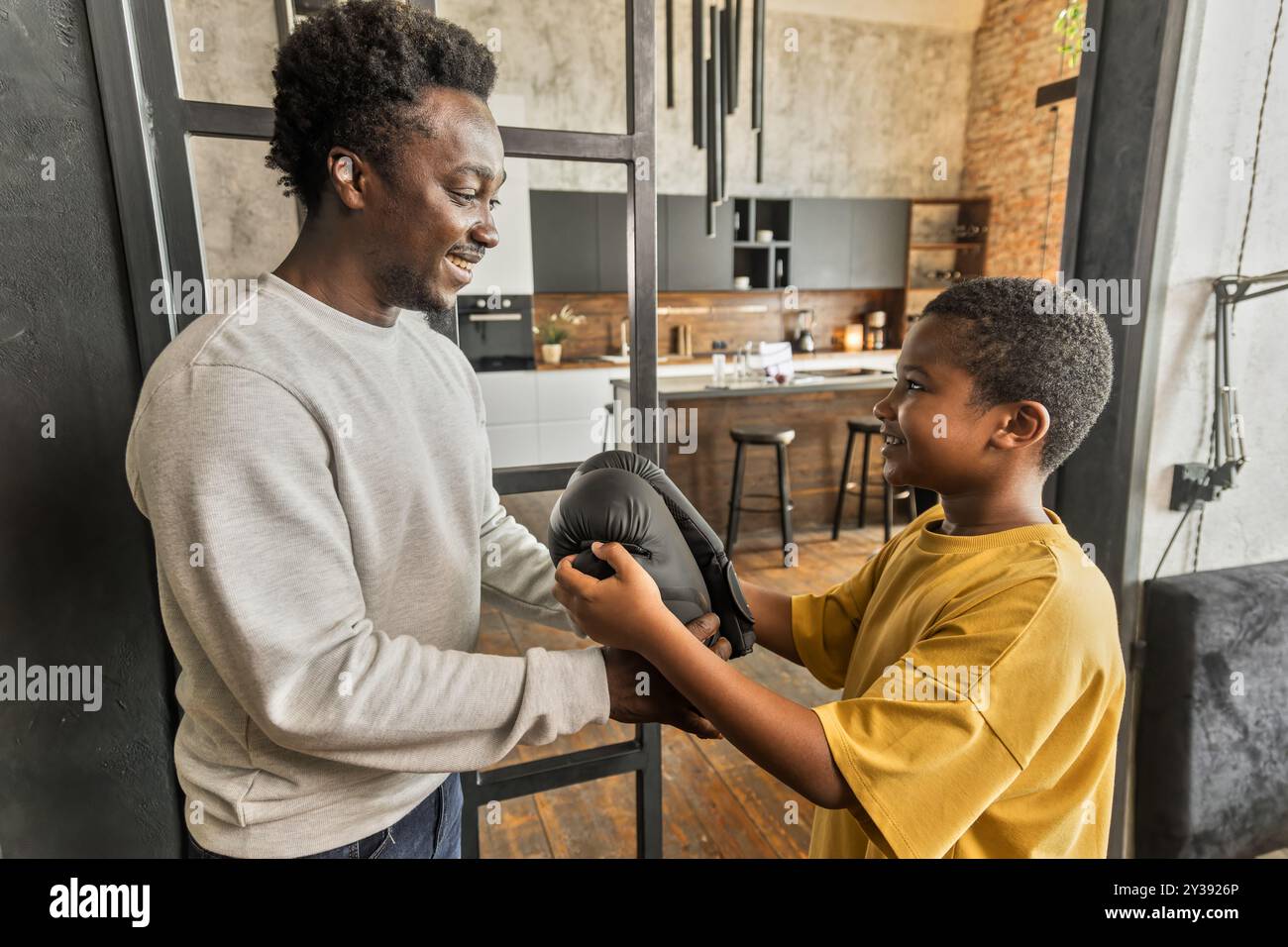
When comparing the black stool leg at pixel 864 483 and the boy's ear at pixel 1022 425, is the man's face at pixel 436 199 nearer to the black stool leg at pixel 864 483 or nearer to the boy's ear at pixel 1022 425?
the boy's ear at pixel 1022 425

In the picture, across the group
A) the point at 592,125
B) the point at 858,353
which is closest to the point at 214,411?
the point at 592,125

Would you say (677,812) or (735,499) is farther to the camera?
(735,499)

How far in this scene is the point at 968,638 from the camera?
0.82 meters

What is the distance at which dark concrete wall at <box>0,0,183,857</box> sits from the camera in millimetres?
959

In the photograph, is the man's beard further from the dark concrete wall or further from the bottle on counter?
the bottle on counter

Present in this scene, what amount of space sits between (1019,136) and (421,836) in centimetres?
782

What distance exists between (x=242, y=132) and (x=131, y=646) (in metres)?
0.79

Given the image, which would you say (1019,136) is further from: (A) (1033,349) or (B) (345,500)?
(B) (345,500)

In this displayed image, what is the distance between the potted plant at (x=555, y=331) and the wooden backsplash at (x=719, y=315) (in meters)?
0.06

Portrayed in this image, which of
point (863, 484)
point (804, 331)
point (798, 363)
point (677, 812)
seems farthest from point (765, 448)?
point (804, 331)

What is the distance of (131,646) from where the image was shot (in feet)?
3.72

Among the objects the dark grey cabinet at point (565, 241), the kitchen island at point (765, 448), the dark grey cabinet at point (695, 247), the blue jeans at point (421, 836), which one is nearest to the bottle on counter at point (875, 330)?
the dark grey cabinet at point (695, 247)

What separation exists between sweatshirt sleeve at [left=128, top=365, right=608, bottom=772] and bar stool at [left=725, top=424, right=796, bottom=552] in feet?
11.2
